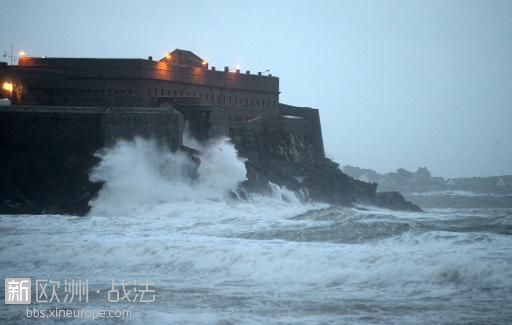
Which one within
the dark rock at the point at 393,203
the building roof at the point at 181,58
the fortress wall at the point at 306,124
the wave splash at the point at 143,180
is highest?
the building roof at the point at 181,58

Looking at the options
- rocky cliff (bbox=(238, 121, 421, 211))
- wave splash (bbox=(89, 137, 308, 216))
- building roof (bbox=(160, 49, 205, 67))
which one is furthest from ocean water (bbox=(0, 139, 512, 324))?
building roof (bbox=(160, 49, 205, 67))

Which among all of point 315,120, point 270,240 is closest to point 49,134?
point 270,240

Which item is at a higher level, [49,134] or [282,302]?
[49,134]

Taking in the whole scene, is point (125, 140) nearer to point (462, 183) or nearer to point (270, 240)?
point (270, 240)

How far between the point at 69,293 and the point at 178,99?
20.3 meters

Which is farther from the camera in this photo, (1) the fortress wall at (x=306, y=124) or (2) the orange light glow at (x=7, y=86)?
(1) the fortress wall at (x=306, y=124)

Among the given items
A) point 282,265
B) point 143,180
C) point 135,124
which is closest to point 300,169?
point 143,180

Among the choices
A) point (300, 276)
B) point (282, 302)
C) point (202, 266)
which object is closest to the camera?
point (282, 302)

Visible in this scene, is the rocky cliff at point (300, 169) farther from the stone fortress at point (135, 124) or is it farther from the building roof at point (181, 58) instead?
the building roof at point (181, 58)

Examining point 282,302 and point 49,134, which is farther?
point 49,134

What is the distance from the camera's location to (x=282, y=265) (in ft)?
39.5

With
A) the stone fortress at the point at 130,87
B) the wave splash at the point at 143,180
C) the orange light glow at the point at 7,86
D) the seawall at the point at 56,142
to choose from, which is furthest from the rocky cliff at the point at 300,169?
the orange light glow at the point at 7,86

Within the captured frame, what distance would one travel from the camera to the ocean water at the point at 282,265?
9.36m

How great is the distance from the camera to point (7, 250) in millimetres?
14078
